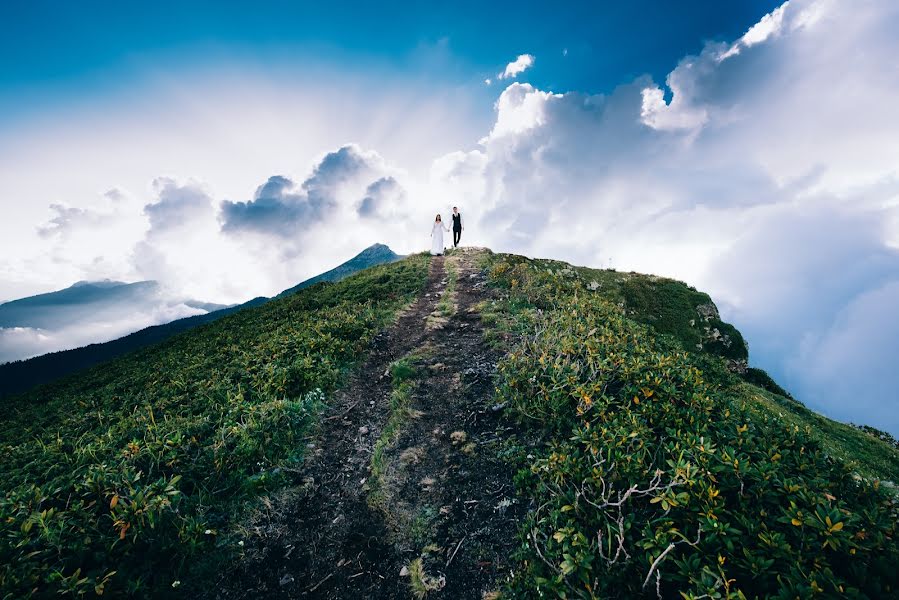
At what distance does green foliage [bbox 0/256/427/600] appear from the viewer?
4.90 metres

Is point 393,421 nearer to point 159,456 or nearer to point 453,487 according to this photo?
point 453,487

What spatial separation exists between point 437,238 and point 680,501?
89.1 ft

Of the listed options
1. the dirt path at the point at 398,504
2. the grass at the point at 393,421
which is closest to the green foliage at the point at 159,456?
the dirt path at the point at 398,504

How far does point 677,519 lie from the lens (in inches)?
165

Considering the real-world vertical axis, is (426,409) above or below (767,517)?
above

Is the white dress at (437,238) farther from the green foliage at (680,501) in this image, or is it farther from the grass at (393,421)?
the green foliage at (680,501)

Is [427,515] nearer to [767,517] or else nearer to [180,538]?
[180,538]

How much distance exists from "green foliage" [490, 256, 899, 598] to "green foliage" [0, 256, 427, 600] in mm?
4986


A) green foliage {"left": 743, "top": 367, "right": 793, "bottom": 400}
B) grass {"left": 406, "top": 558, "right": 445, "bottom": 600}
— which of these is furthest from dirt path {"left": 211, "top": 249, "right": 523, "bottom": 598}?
green foliage {"left": 743, "top": 367, "right": 793, "bottom": 400}

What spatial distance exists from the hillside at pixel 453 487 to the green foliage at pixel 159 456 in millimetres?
48

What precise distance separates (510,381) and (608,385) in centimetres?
198

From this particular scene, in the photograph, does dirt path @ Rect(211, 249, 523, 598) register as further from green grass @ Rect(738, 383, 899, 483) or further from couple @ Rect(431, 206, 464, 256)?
couple @ Rect(431, 206, 464, 256)

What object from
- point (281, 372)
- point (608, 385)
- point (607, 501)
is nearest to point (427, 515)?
point (607, 501)

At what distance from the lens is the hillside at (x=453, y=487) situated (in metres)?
3.96
